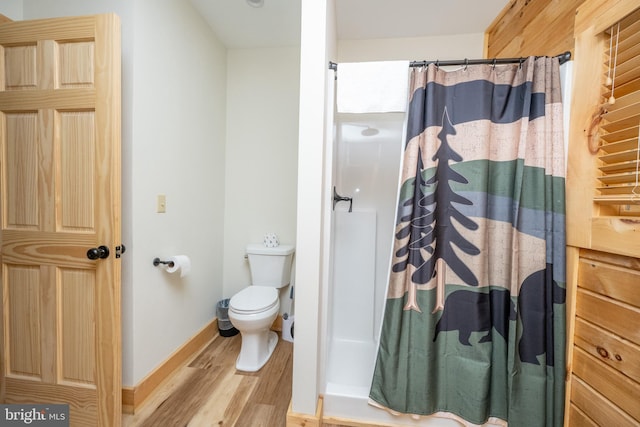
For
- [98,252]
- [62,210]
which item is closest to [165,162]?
[62,210]

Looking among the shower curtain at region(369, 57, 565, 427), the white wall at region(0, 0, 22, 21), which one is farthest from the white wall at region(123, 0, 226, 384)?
the shower curtain at region(369, 57, 565, 427)

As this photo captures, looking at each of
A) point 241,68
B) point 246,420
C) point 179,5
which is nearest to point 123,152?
point 179,5

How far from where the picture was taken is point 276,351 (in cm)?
184

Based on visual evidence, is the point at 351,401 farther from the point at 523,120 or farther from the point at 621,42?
the point at 621,42

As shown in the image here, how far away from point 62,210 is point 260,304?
3.88 ft

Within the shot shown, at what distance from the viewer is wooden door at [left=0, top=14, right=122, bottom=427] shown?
1096mm

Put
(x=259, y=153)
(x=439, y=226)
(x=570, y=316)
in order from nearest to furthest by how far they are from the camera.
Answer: (x=570, y=316), (x=439, y=226), (x=259, y=153)

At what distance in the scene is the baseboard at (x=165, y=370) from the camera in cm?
128

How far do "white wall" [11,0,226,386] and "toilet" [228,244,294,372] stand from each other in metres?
0.40

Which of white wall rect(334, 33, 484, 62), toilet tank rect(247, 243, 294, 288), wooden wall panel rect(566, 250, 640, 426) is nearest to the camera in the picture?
wooden wall panel rect(566, 250, 640, 426)

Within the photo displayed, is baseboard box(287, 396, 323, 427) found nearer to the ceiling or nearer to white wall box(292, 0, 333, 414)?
white wall box(292, 0, 333, 414)

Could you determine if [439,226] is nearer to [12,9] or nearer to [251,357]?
[251,357]

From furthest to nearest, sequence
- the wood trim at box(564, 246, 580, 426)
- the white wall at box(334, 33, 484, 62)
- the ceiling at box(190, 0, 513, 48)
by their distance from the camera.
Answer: the white wall at box(334, 33, 484, 62) → the ceiling at box(190, 0, 513, 48) → the wood trim at box(564, 246, 580, 426)

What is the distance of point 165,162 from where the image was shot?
58.9 inches
